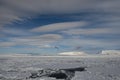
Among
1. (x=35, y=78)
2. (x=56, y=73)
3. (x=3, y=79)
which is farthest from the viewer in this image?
(x=56, y=73)

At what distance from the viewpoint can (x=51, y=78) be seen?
21391 mm

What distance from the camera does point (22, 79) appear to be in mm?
19953

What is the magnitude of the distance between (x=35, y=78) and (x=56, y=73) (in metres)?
2.94

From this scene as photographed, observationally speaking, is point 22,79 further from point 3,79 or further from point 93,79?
point 93,79

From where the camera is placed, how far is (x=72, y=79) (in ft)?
67.6

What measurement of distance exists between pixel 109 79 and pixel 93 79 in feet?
5.48

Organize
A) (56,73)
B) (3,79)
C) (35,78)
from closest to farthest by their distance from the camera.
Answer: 1. (3,79)
2. (35,78)
3. (56,73)

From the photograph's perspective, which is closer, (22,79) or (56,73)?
(22,79)

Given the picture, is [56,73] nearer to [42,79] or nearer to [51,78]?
[51,78]

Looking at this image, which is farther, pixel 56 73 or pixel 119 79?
pixel 56 73

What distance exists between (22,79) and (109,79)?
8954mm

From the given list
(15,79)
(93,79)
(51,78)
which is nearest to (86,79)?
(93,79)

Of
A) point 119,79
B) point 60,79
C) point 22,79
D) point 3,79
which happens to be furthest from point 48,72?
point 119,79

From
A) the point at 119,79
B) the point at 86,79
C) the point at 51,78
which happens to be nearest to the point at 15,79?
the point at 51,78
